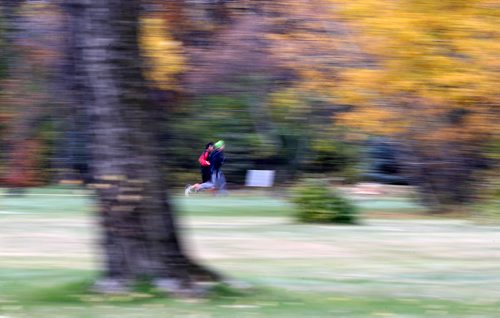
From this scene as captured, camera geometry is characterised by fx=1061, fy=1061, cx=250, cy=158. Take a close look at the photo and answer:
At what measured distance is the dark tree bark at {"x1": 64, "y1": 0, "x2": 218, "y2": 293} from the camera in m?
9.93

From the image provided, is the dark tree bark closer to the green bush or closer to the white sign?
the green bush

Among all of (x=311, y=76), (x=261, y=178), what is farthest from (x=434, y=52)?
(x=261, y=178)

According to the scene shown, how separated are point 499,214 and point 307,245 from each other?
120 inches

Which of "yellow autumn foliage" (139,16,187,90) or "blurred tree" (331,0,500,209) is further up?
"yellow autumn foliage" (139,16,187,90)

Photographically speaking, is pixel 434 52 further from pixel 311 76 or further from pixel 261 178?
pixel 261 178

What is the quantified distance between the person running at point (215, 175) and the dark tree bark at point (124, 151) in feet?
58.5

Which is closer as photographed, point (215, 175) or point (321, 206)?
point (321, 206)

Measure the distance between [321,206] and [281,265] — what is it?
625 centimetres

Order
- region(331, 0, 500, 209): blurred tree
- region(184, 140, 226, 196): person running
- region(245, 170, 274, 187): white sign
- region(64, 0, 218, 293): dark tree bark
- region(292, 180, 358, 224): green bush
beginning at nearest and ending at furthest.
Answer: region(64, 0, 218, 293): dark tree bark → region(331, 0, 500, 209): blurred tree → region(292, 180, 358, 224): green bush → region(184, 140, 226, 196): person running → region(245, 170, 274, 187): white sign

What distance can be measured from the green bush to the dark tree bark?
1014 centimetres

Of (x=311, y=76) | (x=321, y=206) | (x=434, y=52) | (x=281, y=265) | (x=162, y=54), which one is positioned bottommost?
(x=281, y=265)

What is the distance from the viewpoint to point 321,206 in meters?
20.2

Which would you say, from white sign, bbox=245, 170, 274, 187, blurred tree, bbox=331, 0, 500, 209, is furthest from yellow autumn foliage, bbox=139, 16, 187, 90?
white sign, bbox=245, 170, 274, 187

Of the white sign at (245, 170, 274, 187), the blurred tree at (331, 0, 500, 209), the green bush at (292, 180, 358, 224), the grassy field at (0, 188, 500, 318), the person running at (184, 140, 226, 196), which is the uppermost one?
the white sign at (245, 170, 274, 187)
